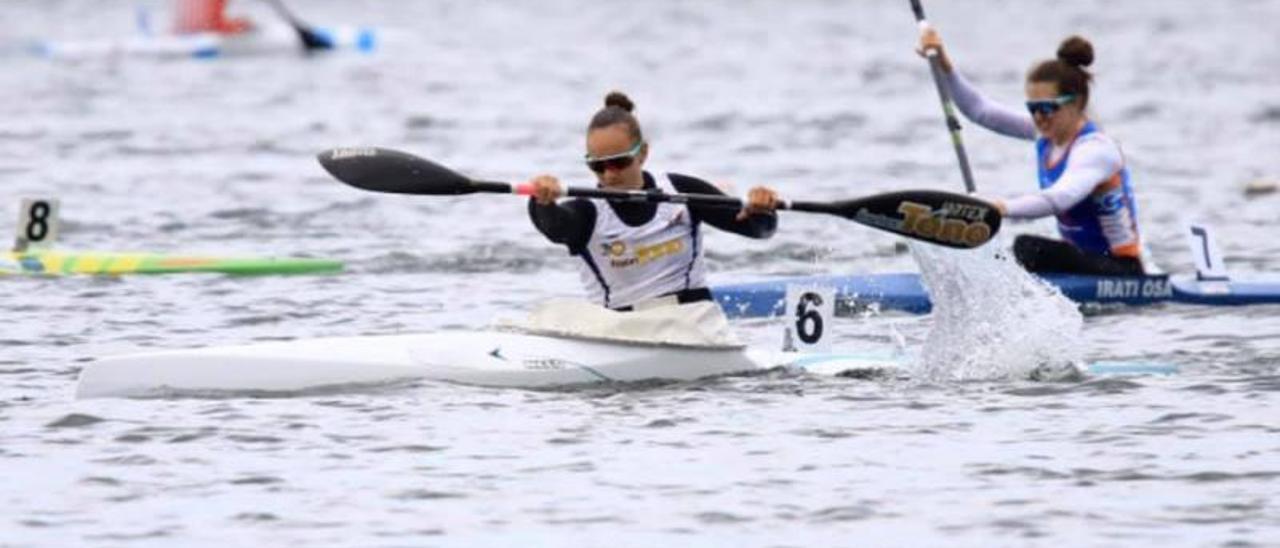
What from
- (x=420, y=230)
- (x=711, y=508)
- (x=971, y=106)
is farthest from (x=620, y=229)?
(x=420, y=230)

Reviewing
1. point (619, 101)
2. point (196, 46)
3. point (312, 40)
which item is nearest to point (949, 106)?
point (619, 101)

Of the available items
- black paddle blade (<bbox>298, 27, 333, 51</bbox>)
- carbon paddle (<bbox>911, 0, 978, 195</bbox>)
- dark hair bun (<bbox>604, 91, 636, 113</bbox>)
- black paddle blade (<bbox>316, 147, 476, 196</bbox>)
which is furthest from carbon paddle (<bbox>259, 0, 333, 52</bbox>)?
dark hair bun (<bbox>604, 91, 636, 113</bbox>)

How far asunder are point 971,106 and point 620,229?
13.2 feet

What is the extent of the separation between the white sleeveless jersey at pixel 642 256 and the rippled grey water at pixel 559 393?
0.49 meters

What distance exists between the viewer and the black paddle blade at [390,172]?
48.3 feet

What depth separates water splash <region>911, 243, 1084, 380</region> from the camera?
14695mm

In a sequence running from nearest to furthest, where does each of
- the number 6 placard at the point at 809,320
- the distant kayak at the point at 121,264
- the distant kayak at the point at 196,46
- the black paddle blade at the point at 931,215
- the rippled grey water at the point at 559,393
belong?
the rippled grey water at the point at 559,393
the black paddle blade at the point at 931,215
the number 6 placard at the point at 809,320
the distant kayak at the point at 121,264
the distant kayak at the point at 196,46

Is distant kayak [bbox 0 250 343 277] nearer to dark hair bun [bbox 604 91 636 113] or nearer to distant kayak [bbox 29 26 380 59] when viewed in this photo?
dark hair bun [bbox 604 91 636 113]

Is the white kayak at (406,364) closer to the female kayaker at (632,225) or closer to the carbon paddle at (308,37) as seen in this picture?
the female kayaker at (632,225)

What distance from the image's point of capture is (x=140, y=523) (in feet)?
37.4

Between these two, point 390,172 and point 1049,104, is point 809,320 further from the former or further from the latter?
point 1049,104

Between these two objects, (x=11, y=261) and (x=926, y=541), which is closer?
(x=926, y=541)

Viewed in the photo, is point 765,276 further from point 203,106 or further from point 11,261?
point 203,106

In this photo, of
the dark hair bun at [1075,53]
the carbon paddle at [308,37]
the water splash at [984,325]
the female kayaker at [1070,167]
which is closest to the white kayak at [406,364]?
the water splash at [984,325]
